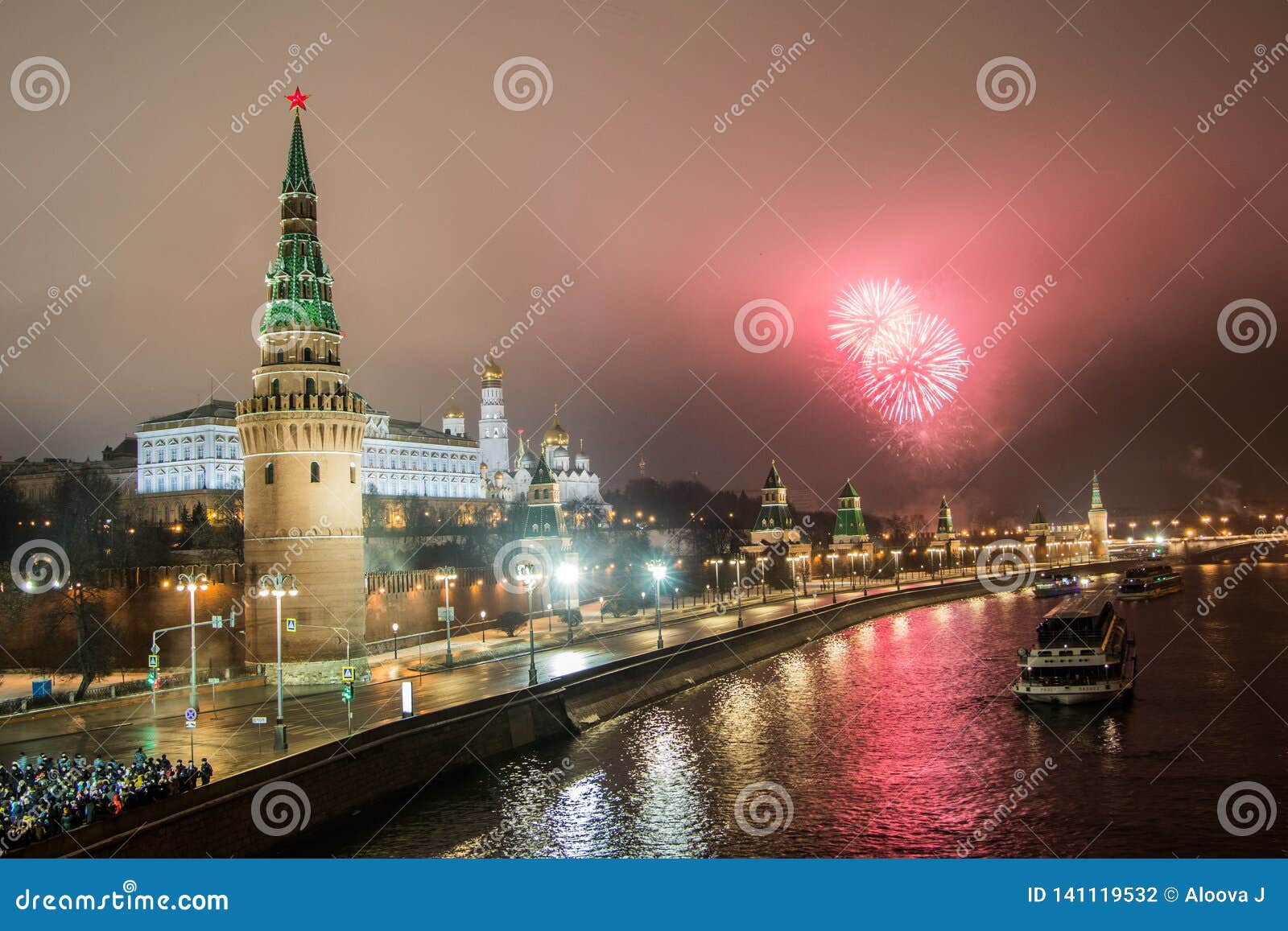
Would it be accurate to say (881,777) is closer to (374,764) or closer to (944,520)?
(374,764)

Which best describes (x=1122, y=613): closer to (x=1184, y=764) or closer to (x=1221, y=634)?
(x=1221, y=634)

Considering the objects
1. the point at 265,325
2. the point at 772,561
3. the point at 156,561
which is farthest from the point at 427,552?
the point at 265,325

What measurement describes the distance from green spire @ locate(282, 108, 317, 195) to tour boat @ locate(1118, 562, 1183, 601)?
74402 mm

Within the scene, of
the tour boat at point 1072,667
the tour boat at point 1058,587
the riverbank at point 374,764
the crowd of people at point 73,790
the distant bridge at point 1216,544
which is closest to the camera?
the crowd of people at point 73,790

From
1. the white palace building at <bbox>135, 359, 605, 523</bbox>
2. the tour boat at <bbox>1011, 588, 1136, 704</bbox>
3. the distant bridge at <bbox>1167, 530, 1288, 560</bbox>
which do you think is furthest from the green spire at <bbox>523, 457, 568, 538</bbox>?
the distant bridge at <bbox>1167, 530, 1288, 560</bbox>

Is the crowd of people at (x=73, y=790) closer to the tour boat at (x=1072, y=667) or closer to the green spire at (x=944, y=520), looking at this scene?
the tour boat at (x=1072, y=667)

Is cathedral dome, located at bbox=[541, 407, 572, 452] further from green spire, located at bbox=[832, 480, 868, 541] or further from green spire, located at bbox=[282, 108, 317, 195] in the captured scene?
green spire, located at bbox=[282, 108, 317, 195]

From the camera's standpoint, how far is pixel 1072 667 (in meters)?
42.4

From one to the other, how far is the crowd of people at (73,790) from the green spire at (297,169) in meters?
24.1

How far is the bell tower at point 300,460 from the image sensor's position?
40.3m

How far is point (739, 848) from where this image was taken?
951 inches

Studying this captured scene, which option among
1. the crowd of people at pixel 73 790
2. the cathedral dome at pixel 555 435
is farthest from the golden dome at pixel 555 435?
the crowd of people at pixel 73 790

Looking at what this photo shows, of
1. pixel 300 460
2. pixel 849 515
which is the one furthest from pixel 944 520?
pixel 300 460

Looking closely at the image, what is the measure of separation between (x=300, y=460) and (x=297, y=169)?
1058 centimetres
